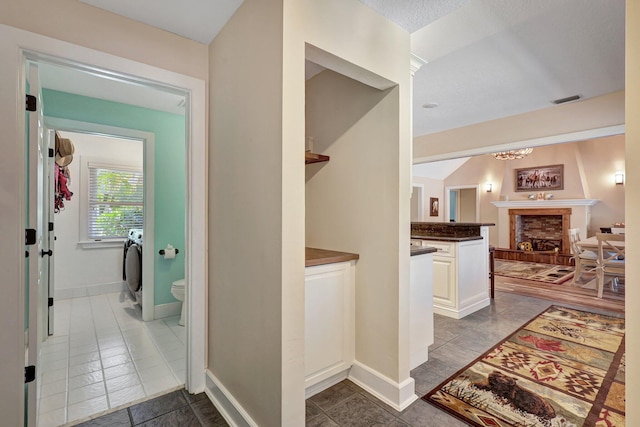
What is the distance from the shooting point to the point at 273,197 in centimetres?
140

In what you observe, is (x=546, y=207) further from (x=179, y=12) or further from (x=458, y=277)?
(x=179, y=12)

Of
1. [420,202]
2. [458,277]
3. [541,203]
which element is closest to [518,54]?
[458,277]

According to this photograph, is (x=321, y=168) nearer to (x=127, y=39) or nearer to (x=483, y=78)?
(x=127, y=39)

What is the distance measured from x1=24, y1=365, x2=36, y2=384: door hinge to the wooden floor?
18.0 feet

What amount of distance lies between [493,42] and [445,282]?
2459 mm

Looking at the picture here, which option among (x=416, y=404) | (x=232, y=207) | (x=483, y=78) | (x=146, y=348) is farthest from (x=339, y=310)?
(x=483, y=78)

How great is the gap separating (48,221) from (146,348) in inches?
60.8

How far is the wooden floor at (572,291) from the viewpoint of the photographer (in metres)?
4.06

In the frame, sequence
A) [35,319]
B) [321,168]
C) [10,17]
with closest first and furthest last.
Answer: [10,17]
[35,319]
[321,168]

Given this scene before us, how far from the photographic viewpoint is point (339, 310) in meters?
2.03

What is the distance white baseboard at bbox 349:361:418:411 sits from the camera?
184 centimetres

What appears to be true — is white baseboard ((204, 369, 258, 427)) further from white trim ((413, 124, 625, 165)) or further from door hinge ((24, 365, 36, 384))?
white trim ((413, 124, 625, 165))

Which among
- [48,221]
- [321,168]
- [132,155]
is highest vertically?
[132,155]

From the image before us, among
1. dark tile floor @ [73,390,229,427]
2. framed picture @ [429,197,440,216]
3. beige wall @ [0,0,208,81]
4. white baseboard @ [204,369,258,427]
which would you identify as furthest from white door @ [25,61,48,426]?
framed picture @ [429,197,440,216]
